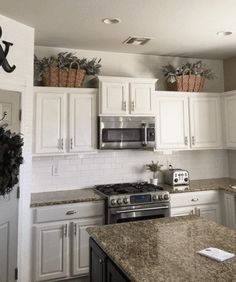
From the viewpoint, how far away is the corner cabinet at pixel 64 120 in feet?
10.3

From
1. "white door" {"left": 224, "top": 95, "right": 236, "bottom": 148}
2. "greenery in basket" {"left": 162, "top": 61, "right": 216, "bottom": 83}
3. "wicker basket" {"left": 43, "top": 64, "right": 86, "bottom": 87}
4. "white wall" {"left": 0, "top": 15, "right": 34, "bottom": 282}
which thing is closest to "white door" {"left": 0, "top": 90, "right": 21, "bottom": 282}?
"white wall" {"left": 0, "top": 15, "right": 34, "bottom": 282}

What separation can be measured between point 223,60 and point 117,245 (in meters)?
3.73

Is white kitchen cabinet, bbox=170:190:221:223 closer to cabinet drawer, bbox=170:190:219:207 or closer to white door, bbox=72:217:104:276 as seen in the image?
cabinet drawer, bbox=170:190:219:207

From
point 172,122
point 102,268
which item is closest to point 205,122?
point 172,122

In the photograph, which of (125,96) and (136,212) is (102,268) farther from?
(125,96)

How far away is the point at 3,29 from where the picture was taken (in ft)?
8.60

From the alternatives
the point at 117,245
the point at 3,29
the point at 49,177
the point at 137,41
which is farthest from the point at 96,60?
the point at 117,245

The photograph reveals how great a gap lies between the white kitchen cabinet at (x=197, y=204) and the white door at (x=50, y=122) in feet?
5.11

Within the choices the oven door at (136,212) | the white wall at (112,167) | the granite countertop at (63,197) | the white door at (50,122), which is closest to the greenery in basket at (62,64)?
the white door at (50,122)

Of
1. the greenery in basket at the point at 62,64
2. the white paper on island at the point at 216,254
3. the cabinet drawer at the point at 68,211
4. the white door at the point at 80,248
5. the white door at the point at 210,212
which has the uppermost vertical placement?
the greenery in basket at the point at 62,64

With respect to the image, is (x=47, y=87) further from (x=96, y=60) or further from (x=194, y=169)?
(x=194, y=169)

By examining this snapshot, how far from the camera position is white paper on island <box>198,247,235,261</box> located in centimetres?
143

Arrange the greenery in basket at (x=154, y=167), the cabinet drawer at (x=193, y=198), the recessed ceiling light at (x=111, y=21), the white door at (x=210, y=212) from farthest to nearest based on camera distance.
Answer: the greenery in basket at (x=154, y=167)
the white door at (x=210, y=212)
the cabinet drawer at (x=193, y=198)
the recessed ceiling light at (x=111, y=21)

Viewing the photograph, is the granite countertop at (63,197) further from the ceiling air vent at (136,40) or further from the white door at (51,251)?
the ceiling air vent at (136,40)
